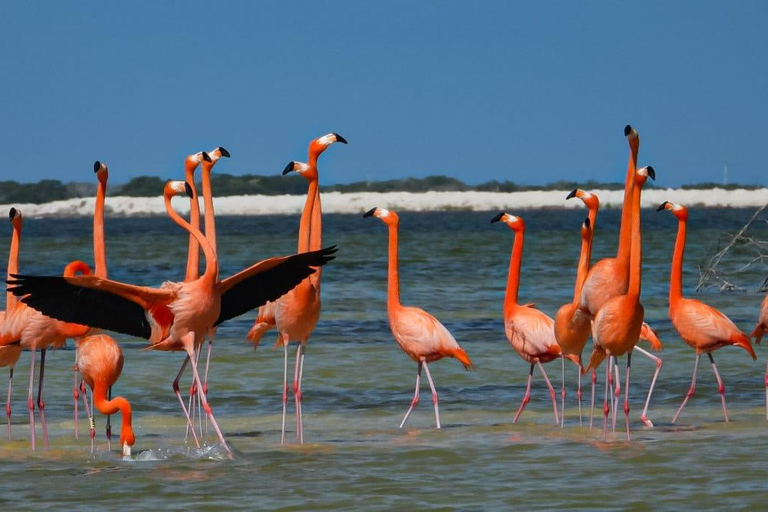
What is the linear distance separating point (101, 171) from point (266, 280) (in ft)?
4.31

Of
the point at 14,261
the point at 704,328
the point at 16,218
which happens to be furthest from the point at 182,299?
the point at 704,328

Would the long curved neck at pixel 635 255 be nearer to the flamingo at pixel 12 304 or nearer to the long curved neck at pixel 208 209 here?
the long curved neck at pixel 208 209

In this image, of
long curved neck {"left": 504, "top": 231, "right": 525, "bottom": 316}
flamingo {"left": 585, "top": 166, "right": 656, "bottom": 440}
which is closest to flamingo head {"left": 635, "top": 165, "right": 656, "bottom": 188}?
flamingo {"left": 585, "top": 166, "right": 656, "bottom": 440}

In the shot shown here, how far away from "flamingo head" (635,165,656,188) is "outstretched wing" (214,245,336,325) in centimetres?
183

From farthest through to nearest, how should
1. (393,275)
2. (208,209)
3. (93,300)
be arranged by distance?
(393,275) → (208,209) → (93,300)

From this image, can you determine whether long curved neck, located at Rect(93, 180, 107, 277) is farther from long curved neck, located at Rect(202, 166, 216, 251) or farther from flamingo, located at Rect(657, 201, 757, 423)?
flamingo, located at Rect(657, 201, 757, 423)

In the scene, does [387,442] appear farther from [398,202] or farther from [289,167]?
[398,202]

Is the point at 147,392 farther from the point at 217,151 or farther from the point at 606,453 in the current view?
the point at 606,453

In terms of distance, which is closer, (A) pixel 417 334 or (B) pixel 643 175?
(B) pixel 643 175

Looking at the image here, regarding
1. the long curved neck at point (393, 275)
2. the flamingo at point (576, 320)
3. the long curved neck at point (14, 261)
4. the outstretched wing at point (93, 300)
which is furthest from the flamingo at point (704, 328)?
the long curved neck at point (14, 261)

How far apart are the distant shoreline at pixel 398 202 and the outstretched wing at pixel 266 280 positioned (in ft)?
330

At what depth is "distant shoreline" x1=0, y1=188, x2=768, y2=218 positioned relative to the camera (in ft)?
364

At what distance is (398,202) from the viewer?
122 metres

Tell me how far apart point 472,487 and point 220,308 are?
6.57 ft
